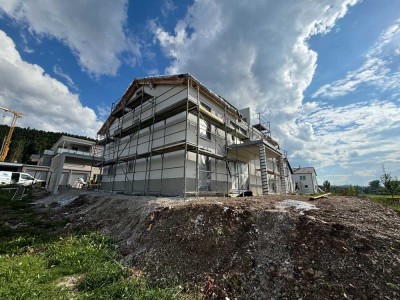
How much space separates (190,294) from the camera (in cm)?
386

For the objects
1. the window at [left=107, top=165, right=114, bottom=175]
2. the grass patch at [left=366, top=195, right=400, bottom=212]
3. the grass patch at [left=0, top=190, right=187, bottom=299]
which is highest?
the window at [left=107, top=165, right=114, bottom=175]

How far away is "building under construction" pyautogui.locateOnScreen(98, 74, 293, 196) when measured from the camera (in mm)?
12547

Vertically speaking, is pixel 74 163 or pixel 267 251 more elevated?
pixel 74 163

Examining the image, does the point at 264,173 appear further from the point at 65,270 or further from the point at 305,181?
the point at 305,181

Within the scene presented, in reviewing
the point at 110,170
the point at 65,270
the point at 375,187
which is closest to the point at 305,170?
the point at 375,187

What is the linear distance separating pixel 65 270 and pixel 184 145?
7.76 meters

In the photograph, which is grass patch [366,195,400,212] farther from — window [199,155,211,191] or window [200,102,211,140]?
window [200,102,211,140]

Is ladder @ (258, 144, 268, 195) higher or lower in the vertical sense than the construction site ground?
higher

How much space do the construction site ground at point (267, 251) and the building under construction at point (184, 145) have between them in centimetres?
495

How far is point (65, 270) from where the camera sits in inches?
184

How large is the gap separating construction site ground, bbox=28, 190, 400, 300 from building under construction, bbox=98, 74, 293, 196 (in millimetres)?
4947

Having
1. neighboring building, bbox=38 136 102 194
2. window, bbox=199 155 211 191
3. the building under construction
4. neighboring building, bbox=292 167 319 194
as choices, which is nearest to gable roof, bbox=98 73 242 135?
the building under construction

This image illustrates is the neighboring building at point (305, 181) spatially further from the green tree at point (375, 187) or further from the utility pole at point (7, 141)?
the utility pole at point (7, 141)

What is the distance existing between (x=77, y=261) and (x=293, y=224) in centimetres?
572
